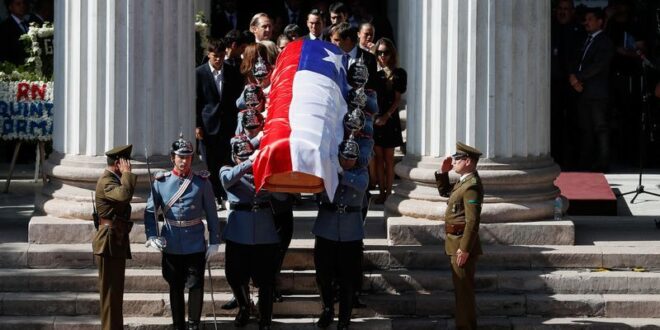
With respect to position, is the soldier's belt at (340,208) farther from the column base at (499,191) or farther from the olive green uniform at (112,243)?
the olive green uniform at (112,243)

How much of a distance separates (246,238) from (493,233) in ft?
8.37

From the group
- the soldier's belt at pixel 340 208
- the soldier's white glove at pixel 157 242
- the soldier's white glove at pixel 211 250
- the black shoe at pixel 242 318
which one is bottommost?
the black shoe at pixel 242 318

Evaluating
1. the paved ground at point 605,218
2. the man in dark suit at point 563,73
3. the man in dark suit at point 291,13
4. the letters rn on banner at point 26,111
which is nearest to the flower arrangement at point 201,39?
the man in dark suit at point 291,13

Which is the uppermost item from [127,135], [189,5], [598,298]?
[189,5]

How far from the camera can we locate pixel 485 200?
15852mm

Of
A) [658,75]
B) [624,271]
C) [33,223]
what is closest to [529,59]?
[624,271]

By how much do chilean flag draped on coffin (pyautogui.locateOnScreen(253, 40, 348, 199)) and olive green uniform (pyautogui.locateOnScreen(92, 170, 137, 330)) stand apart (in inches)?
48.3

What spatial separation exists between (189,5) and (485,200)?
3351mm

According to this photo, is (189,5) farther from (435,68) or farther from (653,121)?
(653,121)

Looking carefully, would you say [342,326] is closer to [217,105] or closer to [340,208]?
[340,208]

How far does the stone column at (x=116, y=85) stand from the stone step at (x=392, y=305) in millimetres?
1122

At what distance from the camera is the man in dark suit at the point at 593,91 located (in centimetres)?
2114

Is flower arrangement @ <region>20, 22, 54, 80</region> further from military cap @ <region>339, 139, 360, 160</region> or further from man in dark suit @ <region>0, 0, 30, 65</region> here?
military cap @ <region>339, 139, 360, 160</region>

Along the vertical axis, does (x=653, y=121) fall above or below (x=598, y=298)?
above
